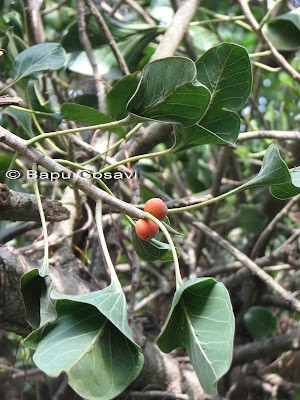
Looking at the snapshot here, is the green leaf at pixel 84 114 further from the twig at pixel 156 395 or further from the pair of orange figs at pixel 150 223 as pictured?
the twig at pixel 156 395

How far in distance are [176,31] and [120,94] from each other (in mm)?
479

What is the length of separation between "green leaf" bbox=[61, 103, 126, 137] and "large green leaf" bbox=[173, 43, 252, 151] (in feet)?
0.60

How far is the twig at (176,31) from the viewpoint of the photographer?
46.7 inches

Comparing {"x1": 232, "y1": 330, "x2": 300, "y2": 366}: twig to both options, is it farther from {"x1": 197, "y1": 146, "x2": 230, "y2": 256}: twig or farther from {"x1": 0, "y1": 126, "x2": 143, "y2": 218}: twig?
{"x1": 0, "y1": 126, "x2": 143, "y2": 218}: twig

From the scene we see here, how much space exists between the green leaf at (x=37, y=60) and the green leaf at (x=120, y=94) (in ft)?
0.38

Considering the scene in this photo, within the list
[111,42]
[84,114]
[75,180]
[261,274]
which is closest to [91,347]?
[75,180]

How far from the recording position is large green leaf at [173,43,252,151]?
0.61 m

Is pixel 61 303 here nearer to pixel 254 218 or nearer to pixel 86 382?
pixel 86 382

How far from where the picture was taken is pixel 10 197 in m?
0.79

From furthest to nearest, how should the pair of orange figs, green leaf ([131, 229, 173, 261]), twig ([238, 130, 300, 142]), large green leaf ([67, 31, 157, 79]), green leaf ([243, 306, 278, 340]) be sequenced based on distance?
green leaf ([243, 306, 278, 340]) < large green leaf ([67, 31, 157, 79]) < twig ([238, 130, 300, 142]) < green leaf ([131, 229, 173, 261]) < the pair of orange figs

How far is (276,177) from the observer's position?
620 millimetres

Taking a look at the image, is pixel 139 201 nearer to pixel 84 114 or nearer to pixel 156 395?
pixel 84 114

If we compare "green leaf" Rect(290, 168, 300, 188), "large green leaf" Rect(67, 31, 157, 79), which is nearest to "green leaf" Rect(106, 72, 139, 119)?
"green leaf" Rect(290, 168, 300, 188)

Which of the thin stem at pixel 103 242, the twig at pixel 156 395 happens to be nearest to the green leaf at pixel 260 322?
the twig at pixel 156 395
